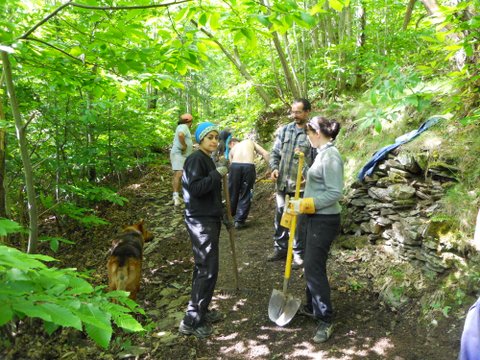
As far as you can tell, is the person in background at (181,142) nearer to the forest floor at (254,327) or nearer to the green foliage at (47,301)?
the forest floor at (254,327)

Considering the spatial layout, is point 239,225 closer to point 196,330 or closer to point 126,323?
point 196,330

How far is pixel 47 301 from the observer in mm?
1244

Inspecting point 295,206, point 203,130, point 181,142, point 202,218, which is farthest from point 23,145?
point 181,142

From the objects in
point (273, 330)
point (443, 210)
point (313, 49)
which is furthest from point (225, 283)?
point (313, 49)

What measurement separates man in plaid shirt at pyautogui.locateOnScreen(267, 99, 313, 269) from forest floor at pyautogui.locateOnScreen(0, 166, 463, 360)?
0.32 m

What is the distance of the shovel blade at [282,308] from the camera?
3.86m

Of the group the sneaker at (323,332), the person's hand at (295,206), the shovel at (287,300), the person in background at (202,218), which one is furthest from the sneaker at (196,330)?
the person's hand at (295,206)

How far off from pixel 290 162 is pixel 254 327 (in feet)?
7.93

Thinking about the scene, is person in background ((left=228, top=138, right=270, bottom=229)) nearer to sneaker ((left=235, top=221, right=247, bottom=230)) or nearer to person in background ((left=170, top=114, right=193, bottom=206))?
sneaker ((left=235, top=221, right=247, bottom=230))

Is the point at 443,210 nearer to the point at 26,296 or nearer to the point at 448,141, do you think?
the point at 448,141

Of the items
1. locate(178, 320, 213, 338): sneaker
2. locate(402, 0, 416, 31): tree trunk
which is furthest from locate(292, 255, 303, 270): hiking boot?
locate(402, 0, 416, 31): tree trunk

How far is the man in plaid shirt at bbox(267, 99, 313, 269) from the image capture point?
4926mm

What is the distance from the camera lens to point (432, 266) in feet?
12.8

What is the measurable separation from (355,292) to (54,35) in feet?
16.3
